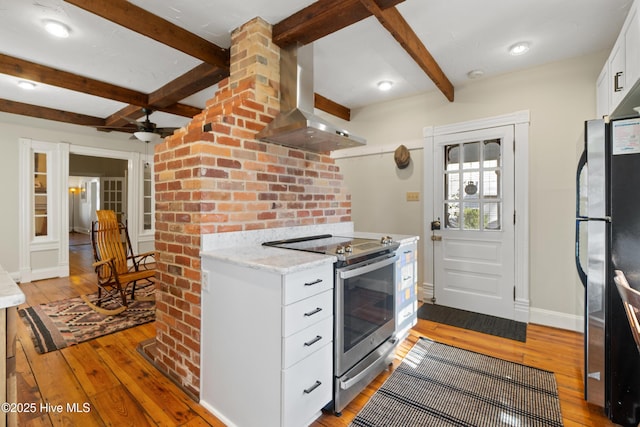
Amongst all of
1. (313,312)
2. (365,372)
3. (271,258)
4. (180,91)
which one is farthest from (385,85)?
(365,372)

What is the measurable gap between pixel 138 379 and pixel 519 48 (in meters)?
3.92

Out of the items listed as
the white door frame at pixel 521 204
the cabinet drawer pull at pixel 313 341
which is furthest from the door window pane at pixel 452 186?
the cabinet drawer pull at pixel 313 341

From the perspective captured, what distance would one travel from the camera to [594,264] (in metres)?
1.76

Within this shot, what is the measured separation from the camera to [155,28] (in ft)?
7.09

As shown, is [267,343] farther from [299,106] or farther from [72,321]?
[72,321]

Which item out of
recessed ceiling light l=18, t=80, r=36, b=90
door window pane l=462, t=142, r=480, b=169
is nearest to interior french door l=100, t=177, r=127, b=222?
recessed ceiling light l=18, t=80, r=36, b=90

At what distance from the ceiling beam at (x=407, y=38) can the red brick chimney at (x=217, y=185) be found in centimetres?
83

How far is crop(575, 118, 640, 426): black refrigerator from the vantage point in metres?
1.62

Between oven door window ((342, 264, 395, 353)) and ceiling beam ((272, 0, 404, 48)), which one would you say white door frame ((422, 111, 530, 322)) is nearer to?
oven door window ((342, 264, 395, 353))

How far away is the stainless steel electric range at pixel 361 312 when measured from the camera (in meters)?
1.71

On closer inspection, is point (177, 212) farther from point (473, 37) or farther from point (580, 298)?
point (580, 298)

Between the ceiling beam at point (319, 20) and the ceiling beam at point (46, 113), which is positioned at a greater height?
the ceiling beam at point (46, 113)

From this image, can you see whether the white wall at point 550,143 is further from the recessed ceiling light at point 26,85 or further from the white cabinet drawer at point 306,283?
the recessed ceiling light at point 26,85

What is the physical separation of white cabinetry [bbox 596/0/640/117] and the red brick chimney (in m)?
2.13
